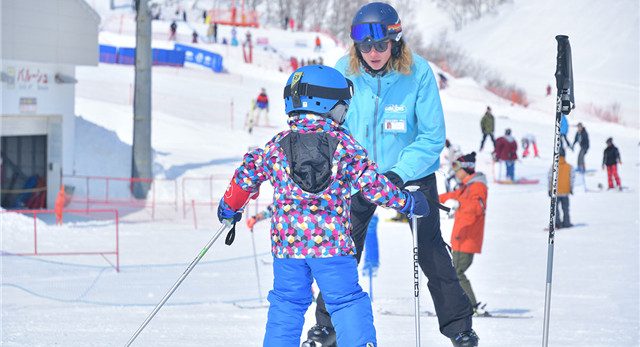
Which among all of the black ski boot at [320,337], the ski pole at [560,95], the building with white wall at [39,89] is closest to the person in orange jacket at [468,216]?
the black ski boot at [320,337]

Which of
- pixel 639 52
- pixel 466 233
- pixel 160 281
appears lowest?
pixel 160 281

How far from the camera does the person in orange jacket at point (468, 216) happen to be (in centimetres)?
976

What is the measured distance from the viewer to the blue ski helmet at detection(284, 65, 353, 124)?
5453mm

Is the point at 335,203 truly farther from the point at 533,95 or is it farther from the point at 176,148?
the point at 533,95

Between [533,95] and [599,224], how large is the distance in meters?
51.1

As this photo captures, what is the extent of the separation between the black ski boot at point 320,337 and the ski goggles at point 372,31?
1662 mm

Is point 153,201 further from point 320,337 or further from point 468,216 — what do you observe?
point 320,337

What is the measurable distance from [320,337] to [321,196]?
4.46 ft

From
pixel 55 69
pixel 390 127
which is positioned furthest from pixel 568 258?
pixel 55 69

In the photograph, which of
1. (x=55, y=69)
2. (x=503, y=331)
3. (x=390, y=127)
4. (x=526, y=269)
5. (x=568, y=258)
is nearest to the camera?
(x=390, y=127)

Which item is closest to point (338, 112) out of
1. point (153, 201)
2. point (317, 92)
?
point (317, 92)

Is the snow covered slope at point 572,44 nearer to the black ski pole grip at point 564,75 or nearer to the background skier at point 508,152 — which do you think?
the background skier at point 508,152

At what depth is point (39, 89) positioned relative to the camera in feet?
69.8

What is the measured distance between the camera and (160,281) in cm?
1249
